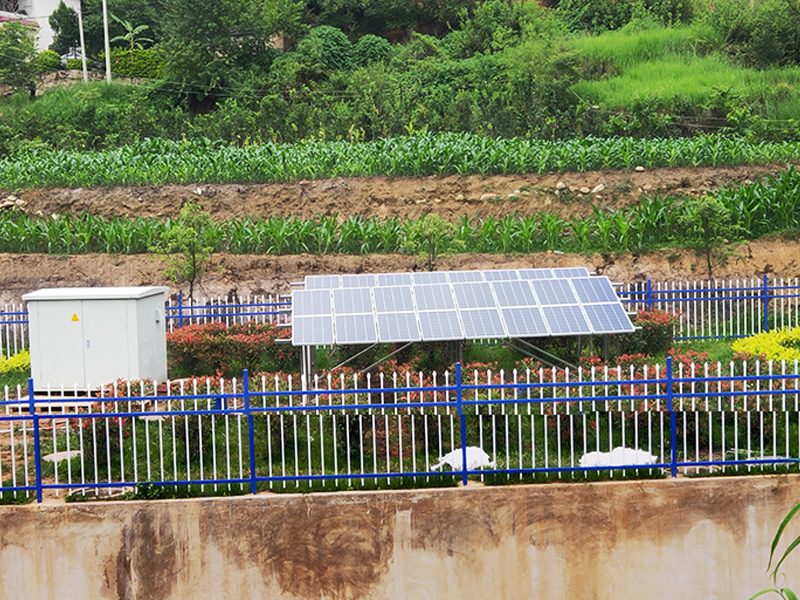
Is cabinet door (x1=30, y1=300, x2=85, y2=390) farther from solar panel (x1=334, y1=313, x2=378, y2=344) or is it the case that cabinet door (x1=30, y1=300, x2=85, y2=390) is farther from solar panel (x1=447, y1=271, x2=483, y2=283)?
solar panel (x1=447, y1=271, x2=483, y2=283)

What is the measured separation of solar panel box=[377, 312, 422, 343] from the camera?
1053 cm

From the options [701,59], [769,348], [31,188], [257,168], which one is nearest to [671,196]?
[769,348]

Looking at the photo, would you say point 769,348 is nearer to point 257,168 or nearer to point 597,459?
point 597,459

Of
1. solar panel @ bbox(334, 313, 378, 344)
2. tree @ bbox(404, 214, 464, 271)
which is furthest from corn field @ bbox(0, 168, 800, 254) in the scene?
solar panel @ bbox(334, 313, 378, 344)

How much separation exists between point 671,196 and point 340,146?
10.2 metres

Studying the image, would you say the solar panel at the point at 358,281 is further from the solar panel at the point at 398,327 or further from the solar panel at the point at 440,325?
the solar panel at the point at 440,325

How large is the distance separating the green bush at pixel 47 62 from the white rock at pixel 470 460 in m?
40.2

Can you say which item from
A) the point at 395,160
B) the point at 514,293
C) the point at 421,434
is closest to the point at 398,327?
the point at 421,434

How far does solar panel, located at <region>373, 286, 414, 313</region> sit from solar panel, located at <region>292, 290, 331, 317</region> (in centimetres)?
71

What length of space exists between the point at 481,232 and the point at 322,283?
27.4 ft

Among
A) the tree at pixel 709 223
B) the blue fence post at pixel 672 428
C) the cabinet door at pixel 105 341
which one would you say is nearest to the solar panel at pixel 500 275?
the blue fence post at pixel 672 428

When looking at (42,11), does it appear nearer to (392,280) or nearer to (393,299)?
(392,280)

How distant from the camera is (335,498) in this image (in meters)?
8.10

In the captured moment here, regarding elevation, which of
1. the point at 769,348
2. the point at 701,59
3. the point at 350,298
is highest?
the point at 701,59
